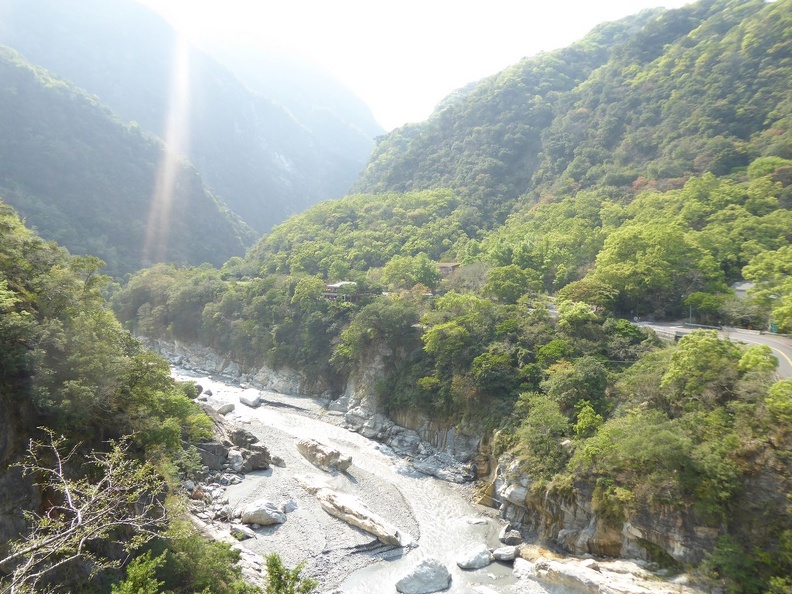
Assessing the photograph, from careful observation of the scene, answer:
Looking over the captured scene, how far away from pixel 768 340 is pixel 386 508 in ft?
62.6

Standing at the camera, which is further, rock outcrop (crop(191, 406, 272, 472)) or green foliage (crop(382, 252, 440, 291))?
green foliage (crop(382, 252, 440, 291))

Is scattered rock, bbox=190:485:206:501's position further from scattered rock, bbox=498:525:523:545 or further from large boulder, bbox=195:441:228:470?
scattered rock, bbox=498:525:523:545

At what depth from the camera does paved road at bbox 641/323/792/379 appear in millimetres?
18156

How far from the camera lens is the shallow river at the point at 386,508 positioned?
16.9 meters

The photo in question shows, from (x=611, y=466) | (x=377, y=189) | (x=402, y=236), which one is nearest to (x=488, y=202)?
(x=402, y=236)

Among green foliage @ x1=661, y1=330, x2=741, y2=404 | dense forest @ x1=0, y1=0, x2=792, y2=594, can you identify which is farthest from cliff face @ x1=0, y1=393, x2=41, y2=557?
green foliage @ x1=661, y1=330, x2=741, y2=404

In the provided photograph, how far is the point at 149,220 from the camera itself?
253 feet

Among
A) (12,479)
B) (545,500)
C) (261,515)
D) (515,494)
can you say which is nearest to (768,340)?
(545,500)

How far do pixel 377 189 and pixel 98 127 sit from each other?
5089 cm

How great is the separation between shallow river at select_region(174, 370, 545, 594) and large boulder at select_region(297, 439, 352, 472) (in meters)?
0.56

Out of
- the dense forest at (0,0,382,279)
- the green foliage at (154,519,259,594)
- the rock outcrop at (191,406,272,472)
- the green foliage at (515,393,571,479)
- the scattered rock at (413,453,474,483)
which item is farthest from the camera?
the dense forest at (0,0,382,279)

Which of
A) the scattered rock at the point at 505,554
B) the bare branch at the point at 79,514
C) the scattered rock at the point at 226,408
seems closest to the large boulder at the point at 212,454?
the bare branch at the point at 79,514

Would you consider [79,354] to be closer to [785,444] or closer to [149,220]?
[785,444]

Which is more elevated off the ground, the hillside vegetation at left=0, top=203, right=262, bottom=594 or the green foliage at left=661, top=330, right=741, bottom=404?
the green foliage at left=661, top=330, right=741, bottom=404
